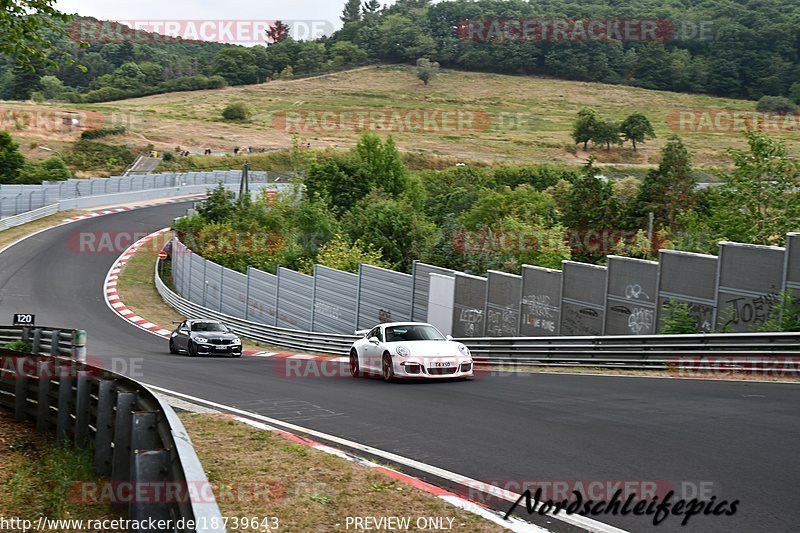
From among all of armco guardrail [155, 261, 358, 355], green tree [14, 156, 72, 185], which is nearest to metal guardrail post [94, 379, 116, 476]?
armco guardrail [155, 261, 358, 355]

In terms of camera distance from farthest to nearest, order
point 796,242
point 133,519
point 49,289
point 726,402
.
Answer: point 49,289, point 796,242, point 726,402, point 133,519

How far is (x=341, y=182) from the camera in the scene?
71625mm

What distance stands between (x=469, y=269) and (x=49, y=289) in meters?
23.4

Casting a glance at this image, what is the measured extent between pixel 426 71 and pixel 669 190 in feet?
418

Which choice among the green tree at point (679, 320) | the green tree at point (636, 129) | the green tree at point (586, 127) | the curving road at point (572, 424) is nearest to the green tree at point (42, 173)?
the curving road at point (572, 424)

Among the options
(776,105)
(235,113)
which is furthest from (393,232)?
(776,105)

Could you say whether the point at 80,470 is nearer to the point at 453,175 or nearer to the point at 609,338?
the point at 609,338

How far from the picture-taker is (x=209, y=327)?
98.7ft

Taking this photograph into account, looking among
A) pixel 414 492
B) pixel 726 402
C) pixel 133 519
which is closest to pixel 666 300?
pixel 726 402

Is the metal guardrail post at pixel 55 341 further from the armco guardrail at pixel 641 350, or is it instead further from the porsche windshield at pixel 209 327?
the porsche windshield at pixel 209 327

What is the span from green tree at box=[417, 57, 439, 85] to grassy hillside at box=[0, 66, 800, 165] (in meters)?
1.73

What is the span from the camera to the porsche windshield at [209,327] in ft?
97.8

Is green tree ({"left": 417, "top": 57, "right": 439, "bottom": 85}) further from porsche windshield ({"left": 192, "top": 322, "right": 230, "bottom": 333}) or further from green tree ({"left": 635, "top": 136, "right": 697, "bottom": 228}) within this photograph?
porsche windshield ({"left": 192, "top": 322, "right": 230, "bottom": 333})

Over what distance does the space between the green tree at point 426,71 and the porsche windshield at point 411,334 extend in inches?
6405
